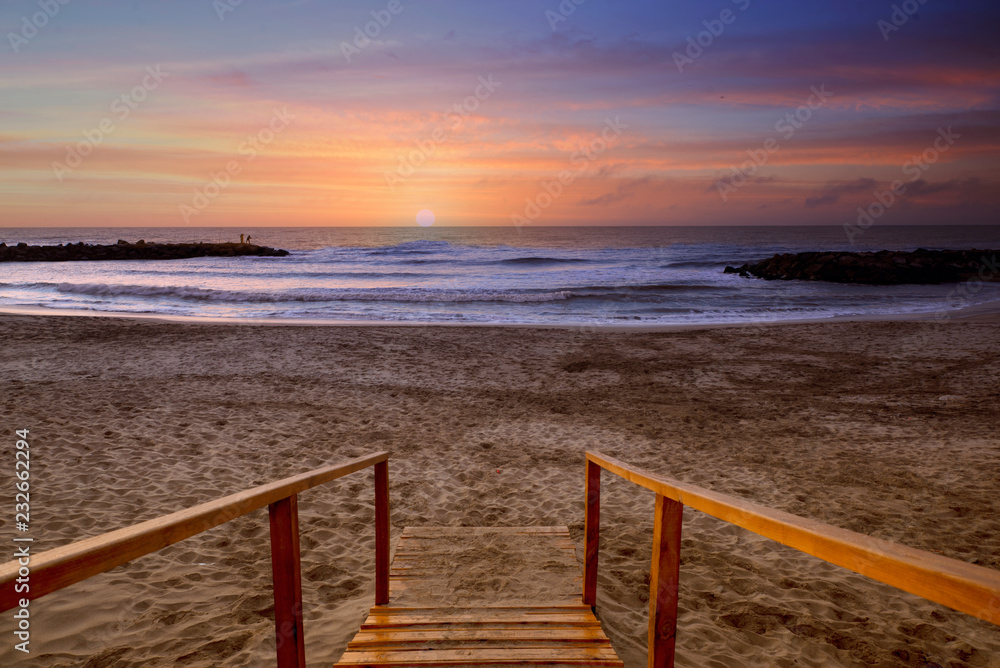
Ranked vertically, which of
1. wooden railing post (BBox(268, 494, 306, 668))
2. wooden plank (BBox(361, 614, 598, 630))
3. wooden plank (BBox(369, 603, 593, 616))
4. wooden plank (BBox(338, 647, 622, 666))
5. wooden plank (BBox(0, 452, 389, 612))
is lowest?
wooden plank (BBox(369, 603, 593, 616))

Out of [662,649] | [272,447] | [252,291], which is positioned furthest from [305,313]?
[662,649]

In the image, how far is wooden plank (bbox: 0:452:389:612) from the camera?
1092mm

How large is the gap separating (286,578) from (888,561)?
1.99 meters

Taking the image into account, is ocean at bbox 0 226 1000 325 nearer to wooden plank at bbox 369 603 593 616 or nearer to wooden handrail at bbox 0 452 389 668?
wooden plank at bbox 369 603 593 616

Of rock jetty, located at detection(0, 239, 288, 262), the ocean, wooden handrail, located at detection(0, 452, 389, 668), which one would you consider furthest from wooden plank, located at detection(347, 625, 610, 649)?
rock jetty, located at detection(0, 239, 288, 262)

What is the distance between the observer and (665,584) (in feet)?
6.88

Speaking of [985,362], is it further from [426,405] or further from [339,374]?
[339,374]

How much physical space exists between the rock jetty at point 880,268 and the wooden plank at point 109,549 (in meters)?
38.0

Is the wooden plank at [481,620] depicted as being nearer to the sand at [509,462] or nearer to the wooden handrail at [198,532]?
the sand at [509,462]

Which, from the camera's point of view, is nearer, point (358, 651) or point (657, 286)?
point (358, 651)

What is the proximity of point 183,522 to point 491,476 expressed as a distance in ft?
17.2

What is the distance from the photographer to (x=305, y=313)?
66.2 feet

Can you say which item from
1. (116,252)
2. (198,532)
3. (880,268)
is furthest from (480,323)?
(116,252)

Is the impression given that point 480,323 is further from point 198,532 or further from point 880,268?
point 880,268
